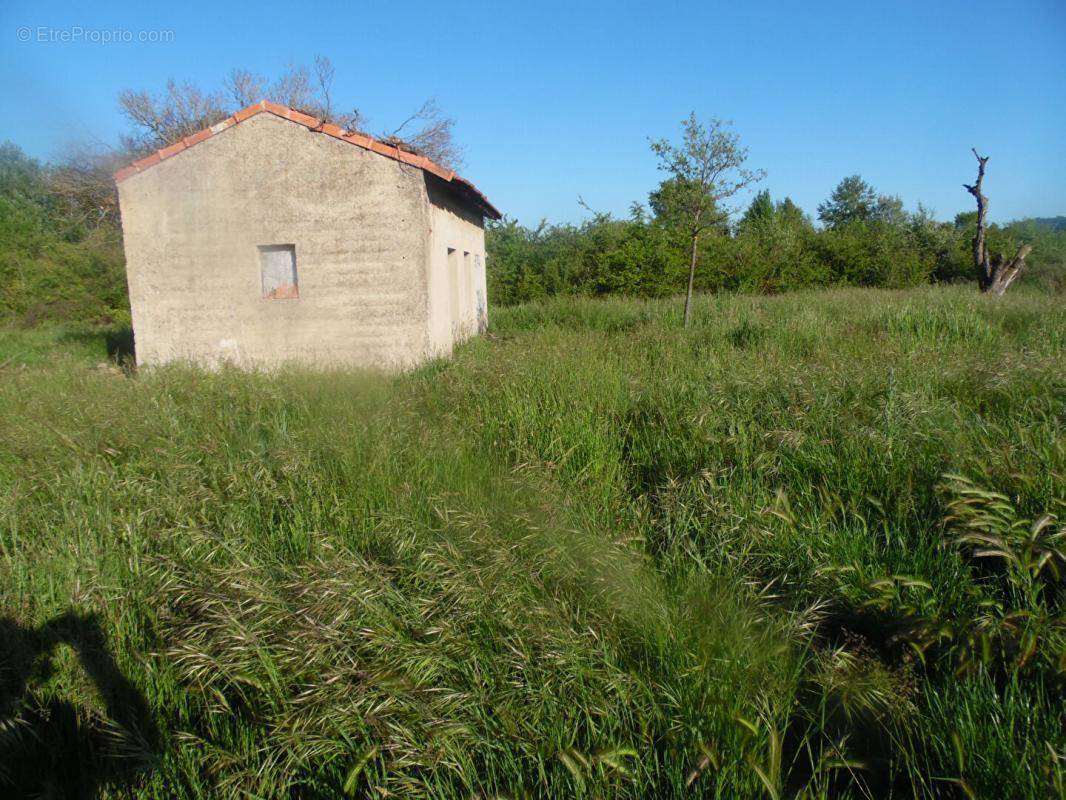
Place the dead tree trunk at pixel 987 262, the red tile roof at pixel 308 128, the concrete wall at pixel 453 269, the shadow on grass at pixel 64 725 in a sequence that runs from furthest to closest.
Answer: the dead tree trunk at pixel 987 262 < the concrete wall at pixel 453 269 < the red tile roof at pixel 308 128 < the shadow on grass at pixel 64 725

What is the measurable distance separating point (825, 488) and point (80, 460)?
17.7 feet

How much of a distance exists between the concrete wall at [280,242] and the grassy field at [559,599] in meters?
4.22

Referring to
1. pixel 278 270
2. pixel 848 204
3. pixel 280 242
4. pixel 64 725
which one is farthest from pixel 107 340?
pixel 848 204

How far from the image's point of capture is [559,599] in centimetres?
319

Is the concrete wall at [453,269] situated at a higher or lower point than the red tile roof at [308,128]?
lower

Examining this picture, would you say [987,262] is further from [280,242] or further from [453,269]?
[280,242]

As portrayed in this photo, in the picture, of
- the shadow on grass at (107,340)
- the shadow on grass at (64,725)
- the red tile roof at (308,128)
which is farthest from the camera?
the shadow on grass at (107,340)

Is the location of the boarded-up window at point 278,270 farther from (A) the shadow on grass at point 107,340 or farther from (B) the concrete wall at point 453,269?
(A) the shadow on grass at point 107,340

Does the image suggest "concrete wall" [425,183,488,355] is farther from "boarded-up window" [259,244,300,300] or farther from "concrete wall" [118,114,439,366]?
"boarded-up window" [259,244,300,300]

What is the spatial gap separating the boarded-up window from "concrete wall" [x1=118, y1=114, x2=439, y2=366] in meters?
0.13

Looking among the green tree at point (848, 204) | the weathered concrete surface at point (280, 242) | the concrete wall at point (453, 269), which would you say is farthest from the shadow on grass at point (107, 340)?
the green tree at point (848, 204)

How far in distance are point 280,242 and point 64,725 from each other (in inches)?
314

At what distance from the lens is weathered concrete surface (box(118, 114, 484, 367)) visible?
31.2ft

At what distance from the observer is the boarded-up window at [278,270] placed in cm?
982
